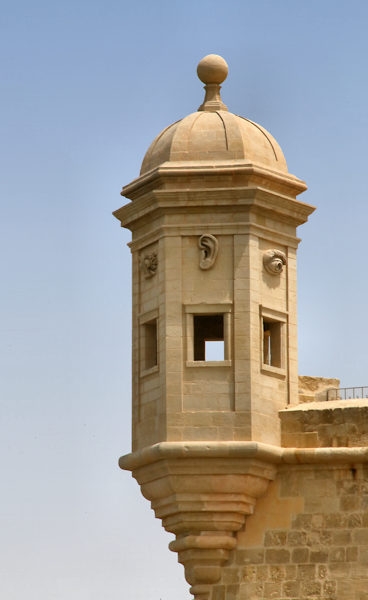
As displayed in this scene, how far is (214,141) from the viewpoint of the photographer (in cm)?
2803

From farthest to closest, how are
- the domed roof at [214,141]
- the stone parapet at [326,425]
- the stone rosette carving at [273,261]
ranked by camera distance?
the domed roof at [214,141] → the stone rosette carving at [273,261] → the stone parapet at [326,425]

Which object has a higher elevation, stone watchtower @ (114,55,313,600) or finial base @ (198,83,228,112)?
finial base @ (198,83,228,112)

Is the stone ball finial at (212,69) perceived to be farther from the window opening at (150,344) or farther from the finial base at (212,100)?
the window opening at (150,344)

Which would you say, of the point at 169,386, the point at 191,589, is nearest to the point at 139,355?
the point at 169,386

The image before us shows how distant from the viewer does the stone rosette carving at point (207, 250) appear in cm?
2750

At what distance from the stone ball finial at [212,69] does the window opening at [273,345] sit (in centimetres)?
334

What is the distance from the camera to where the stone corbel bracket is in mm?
26859

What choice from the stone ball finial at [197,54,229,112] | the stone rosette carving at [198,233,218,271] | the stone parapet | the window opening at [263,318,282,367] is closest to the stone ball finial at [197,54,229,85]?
the stone ball finial at [197,54,229,112]

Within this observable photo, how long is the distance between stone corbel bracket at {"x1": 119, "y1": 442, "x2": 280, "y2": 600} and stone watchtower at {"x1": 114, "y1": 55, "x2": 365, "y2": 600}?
12 millimetres

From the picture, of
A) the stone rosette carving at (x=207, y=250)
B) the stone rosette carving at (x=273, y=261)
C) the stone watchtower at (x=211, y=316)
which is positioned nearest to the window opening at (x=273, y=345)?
the stone watchtower at (x=211, y=316)

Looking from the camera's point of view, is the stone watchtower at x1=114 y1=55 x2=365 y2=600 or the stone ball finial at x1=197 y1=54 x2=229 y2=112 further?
the stone ball finial at x1=197 y1=54 x2=229 y2=112

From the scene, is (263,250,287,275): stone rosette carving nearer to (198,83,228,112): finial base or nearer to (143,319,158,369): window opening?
(143,319,158,369): window opening

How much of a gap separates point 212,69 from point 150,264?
2.81m

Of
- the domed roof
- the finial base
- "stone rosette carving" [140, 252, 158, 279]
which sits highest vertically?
the finial base
